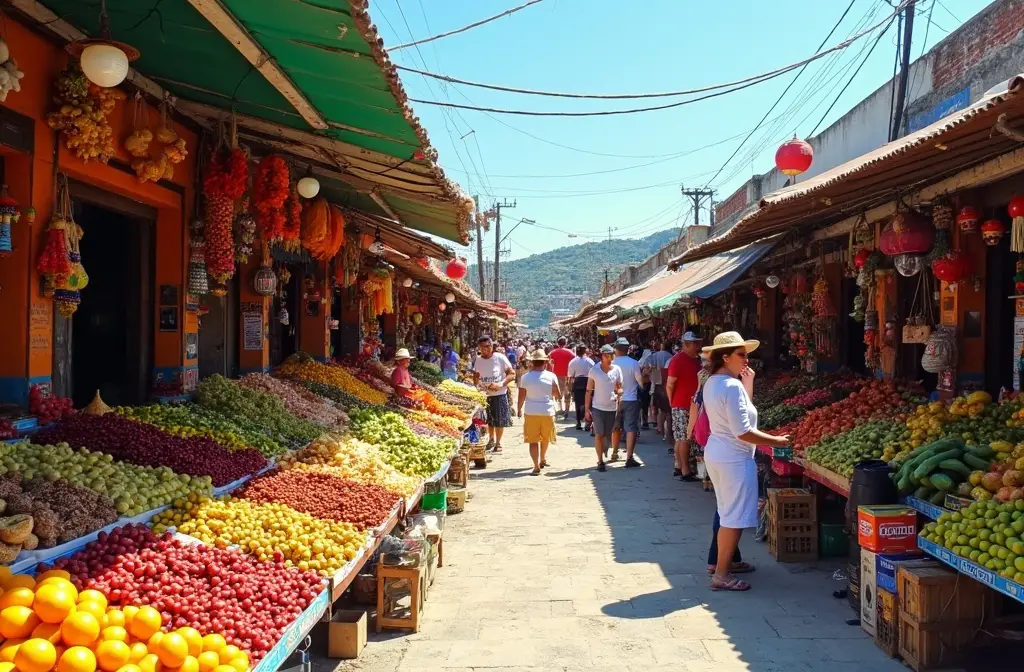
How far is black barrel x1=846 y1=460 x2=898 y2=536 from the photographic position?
5.18 metres

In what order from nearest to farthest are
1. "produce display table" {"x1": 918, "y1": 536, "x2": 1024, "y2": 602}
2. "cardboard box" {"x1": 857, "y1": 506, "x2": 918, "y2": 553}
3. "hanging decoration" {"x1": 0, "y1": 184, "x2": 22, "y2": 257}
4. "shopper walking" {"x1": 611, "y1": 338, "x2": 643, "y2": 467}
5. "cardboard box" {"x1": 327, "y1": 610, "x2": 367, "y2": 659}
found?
"produce display table" {"x1": 918, "y1": 536, "x2": 1024, "y2": 602} → "hanging decoration" {"x1": 0, "y1": 184, "x2": 22, "y2": 257} → "cardboard box" {"x1": 327, "y1": 610, "x2": 367, "y2": 659} → "cardboard box" {"x1": 857, "y1": 506, "x2": 918, "y2": 553} → "shopper walking" {"x1": 611, "y1": 338, "x2": 643, "y2": 467}

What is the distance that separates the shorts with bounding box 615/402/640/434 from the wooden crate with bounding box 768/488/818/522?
4.82 meters

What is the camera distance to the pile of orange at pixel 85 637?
8.70 ft

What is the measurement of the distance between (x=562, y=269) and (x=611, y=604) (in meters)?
162

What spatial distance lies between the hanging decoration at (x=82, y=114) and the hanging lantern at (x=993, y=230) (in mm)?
6640

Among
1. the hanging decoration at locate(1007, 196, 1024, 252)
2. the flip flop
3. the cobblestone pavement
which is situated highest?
the hanging decoration at locate(1007, 196, 1024, 252)

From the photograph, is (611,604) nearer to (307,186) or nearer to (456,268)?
(307,186)

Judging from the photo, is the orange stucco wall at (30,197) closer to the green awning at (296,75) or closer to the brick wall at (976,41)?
the green awning at (296,75)

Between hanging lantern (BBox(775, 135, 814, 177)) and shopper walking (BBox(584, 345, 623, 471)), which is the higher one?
A: hanging lantern (BBox(775, 135, 814, 177))

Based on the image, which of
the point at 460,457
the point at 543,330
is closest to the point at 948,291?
the point at 460,457

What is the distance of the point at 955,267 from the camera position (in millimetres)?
6645

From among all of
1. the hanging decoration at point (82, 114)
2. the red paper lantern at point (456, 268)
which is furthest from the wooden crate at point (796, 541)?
the red paper lantern at point (456, 268)

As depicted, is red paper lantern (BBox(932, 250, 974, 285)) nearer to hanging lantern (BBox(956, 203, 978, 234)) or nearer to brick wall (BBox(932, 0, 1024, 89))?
hanging lantern (BBox(956, 203, 978, 234))

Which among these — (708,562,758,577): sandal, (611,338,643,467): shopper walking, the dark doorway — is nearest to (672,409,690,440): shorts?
(611,338,643,467): shopper walking
